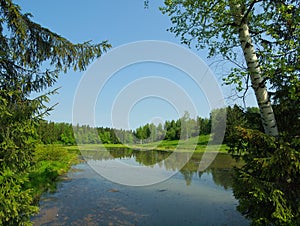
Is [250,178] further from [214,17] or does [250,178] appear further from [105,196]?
[105,196]

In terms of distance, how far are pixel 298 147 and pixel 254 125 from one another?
4.94 feet

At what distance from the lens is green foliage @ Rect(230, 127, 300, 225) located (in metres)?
4.68

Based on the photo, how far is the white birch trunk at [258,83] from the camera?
216 inches

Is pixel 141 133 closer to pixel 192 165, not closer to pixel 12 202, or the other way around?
pixel 192 165

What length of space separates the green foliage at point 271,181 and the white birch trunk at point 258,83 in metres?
0.40

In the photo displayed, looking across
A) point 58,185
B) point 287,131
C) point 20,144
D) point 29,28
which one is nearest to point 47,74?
point 29,28

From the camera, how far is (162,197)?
12.9 m

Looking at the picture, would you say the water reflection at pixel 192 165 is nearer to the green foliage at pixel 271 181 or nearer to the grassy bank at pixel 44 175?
the green foliage at pixel 271 181

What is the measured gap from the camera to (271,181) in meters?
5.31

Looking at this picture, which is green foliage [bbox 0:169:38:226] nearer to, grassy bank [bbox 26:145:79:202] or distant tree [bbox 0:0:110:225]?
distant tree [bbox 0:0:110:225]

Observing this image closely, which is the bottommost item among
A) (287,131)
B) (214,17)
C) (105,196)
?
(105,196)

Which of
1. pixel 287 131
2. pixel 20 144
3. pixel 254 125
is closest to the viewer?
pixel 287 131

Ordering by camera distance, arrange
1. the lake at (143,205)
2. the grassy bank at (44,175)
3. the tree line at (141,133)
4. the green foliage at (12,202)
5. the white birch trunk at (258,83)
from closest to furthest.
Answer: the green foliage at (12,202)
the white birch trunk at (258,83)
the lake at (143,205)
the grassy bank at (44,175)
the tree line at (141,133)

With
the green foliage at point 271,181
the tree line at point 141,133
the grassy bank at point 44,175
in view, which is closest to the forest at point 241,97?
the green foliage at point 271,181
